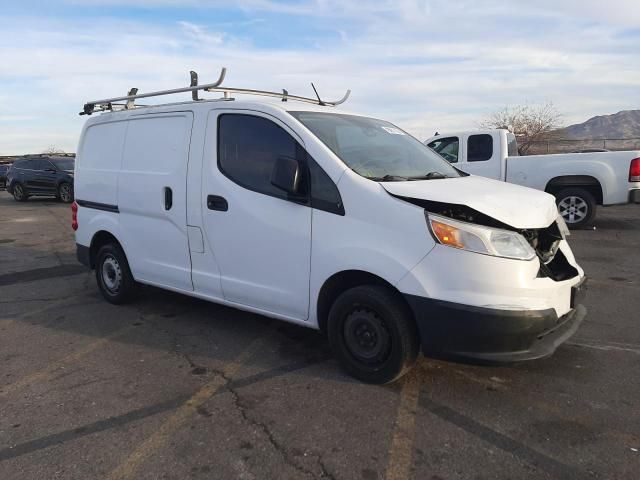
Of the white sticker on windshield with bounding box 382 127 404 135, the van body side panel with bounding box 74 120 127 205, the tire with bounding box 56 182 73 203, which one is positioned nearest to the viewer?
the white sticker on windshield with bounding box 382 127 404 135

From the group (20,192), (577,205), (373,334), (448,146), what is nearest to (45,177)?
(20,192)

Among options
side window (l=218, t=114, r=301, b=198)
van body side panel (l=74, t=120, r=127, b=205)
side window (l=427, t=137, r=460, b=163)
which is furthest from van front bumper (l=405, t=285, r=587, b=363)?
side window (l=427, t=137, r=460, b=163)

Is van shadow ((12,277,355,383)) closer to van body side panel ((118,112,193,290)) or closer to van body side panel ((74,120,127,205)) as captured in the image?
van body side panel ((118,112,193,290))

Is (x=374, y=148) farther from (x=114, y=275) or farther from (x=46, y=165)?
(x=46, y=165)

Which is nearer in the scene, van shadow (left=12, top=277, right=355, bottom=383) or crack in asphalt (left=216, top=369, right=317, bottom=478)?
crack in asphalt (left=216, top=369, right=317, bottom=478)

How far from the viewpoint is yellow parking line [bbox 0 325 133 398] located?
3.73 m

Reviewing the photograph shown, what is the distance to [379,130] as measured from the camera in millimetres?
4508

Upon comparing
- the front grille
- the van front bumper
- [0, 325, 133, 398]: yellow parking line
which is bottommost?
[0, 325, 133, 398]: yellow parking line

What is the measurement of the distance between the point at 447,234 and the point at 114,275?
388 cm

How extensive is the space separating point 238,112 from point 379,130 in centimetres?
119

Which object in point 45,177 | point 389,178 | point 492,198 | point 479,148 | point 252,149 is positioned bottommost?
point 45,177

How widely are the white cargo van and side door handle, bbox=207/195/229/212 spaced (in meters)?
0.01

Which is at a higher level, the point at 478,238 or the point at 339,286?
the point at 478,238

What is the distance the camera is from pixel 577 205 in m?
10.2
